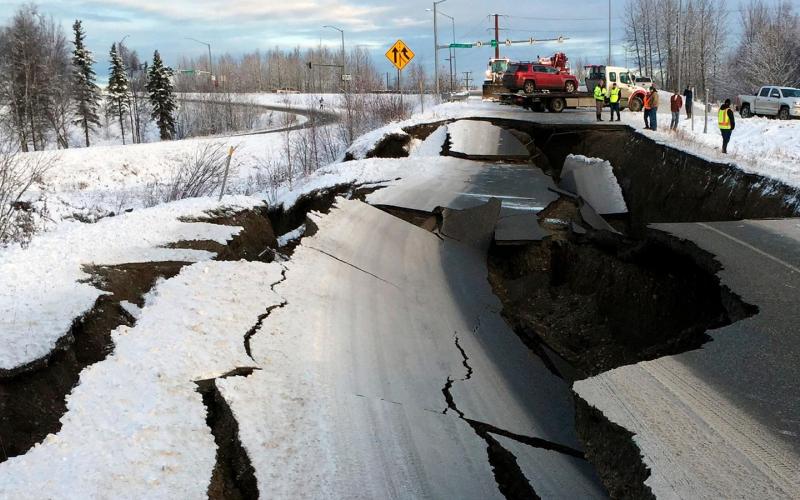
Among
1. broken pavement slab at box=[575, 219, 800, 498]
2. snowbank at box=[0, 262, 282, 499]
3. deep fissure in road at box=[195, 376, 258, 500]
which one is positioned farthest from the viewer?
deep fissure in road at box=[195, 376, 258, 500]

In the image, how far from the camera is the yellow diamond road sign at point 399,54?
28.3 m

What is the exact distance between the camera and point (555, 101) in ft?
98.7

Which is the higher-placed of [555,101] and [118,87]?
[118,87]

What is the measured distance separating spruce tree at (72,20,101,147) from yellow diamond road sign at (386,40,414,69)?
141 feet

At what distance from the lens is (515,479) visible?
4.33 meters

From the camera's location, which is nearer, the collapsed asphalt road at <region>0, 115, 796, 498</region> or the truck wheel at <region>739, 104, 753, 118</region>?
the collapsed asphalt road at <region>0, 115, 796, 498</region>

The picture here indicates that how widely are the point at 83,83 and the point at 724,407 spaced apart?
67906 millimetres

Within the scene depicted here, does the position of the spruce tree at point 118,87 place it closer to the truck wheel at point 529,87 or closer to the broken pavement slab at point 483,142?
the truck wheel at point 529,87

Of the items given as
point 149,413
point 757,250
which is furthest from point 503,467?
point 757,250

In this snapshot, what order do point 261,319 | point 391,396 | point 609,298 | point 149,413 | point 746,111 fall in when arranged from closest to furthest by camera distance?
point 149,413 → point 391,396 → point 261,319 → point 609,298 → point 746,111

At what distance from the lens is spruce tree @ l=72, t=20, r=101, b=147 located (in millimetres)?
60406

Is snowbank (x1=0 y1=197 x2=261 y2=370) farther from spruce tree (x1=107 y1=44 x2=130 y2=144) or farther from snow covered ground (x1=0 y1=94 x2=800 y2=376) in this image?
spruce tree (x1=107 y1=44 x2=130 y2=144)

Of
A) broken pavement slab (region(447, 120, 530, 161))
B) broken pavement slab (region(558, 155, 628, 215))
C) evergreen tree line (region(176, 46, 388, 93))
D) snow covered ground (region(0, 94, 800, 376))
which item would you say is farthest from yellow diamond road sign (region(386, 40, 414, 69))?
evergreen tree line (region(176, 46, 388, 93))

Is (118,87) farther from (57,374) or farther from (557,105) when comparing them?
(57,374)
